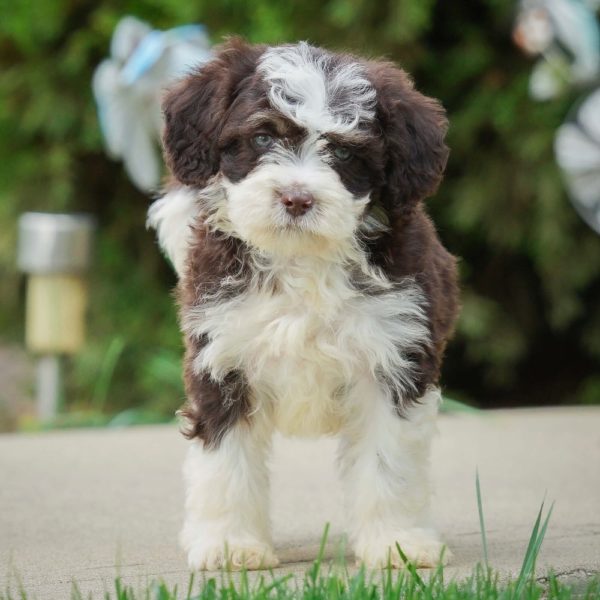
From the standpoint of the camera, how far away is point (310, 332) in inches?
187

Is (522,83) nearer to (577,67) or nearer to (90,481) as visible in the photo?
(577,67)

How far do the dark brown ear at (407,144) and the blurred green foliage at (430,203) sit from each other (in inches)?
174

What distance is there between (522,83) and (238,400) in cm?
550

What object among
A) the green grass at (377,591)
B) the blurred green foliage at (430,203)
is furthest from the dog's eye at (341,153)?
the blurred green foliage at (430,203)

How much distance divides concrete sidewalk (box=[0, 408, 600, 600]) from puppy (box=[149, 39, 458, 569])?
293mm

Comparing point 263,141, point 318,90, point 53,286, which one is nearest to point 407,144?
point 318,90

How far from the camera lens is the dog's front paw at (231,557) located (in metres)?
4.80

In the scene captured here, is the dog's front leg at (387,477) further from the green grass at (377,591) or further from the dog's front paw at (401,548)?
the green grass at (377,591)

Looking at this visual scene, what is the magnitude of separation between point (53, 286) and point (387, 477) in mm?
5646

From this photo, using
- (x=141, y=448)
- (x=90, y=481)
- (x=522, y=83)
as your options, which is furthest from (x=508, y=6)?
(x=90, y=481)

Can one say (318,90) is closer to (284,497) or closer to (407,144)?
(407,144)

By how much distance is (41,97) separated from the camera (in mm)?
10734

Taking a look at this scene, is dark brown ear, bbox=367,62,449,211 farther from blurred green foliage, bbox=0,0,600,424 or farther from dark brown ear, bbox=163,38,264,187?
blurred green foliage, bbox=0,0,600,424

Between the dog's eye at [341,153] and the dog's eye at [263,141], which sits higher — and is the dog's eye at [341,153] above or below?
below
